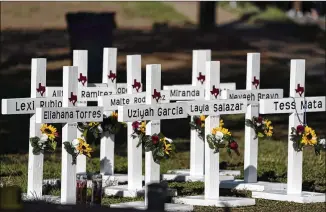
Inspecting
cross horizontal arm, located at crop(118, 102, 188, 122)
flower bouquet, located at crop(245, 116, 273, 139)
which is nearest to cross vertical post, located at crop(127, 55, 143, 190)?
cross horizontal arm, located at crop(118, 102, 188, 122)

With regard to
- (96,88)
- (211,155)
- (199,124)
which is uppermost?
(96,88)

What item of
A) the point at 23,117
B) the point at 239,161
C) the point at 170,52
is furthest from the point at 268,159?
the point at 170,52

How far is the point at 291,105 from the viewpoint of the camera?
40.5 feet

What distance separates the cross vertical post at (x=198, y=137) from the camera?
1377 centimetres

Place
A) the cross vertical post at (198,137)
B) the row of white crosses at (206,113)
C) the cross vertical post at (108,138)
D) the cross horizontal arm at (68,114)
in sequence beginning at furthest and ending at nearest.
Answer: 1. the cross vertical post at (198,137)
2. the cross vertical post at (108,138)
3. the row of white crosses at (206,113)
4. the cross horizontal arm at (68,114)

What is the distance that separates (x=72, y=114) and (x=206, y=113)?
128 centimetres

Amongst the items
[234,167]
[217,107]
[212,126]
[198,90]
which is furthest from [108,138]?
[234,167]

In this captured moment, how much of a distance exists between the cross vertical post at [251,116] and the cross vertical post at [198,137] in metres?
0.78

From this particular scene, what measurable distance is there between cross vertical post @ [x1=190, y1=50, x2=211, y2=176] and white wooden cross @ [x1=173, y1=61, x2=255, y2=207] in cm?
165

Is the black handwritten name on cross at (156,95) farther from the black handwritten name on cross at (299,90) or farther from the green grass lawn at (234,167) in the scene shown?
the black handwritten name on cross at (299,90)

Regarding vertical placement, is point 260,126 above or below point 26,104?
below

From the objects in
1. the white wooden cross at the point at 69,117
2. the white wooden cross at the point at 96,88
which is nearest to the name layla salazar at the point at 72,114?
the white wooden cross at the point at 69,117

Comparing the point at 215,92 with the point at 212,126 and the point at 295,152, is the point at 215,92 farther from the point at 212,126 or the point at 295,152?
the point at 295,152

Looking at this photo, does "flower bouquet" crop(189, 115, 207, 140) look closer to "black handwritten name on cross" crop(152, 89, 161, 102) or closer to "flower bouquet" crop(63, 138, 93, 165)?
"black handwritten name on cross" crop(152, 89, 161, 102)
